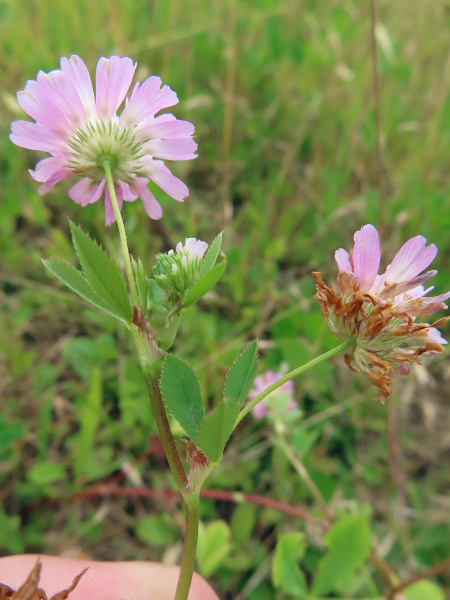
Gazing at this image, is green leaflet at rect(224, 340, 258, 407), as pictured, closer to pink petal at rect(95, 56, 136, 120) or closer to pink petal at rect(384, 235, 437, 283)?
pink petal at rect(384, 235, 437, 283)

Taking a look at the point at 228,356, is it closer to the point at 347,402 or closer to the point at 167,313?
the point at 347,402

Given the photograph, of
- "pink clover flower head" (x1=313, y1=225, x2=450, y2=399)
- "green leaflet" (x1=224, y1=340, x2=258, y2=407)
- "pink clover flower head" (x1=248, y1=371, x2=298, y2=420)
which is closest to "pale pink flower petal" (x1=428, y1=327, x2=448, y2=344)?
"pink clover flower head" (x1=313, y1=225, x2=450, y2=399)

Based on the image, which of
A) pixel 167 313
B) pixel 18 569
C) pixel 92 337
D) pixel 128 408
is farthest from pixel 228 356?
pixel 167 313

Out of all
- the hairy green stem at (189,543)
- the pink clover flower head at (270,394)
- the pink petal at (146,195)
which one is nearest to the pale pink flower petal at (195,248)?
the pink petal at (146,195)

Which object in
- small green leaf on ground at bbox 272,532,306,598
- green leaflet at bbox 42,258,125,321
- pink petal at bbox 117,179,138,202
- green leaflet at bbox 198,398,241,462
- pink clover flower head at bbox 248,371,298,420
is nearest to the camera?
green leaflet at bbox 198,398,241,462

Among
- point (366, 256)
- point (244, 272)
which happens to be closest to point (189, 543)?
point (366, 256)

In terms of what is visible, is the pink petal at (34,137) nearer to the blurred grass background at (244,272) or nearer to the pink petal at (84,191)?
the pink petal at (84,191)

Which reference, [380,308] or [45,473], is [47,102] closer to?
[380,308]
